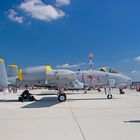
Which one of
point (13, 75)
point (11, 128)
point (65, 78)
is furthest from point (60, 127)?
point (13, 75)

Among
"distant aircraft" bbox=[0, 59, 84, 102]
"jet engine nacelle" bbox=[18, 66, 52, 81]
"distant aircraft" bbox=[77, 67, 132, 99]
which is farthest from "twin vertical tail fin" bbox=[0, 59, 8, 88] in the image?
"distant aircraft" bbox=[77, 67, 132, 99]


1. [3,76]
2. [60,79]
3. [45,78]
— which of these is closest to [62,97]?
[60,79]

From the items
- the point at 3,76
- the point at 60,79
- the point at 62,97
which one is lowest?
the point at 62,97

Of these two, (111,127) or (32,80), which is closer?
(111,127)

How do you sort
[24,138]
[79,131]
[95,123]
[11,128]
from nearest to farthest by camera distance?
1. [24,138]
2. [79,131]
3. [11,128]
4. [95,123]

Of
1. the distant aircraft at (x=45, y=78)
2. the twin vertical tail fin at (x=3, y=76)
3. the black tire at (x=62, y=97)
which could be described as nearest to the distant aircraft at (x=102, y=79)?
the distant aircraft at (x=45, y=78)

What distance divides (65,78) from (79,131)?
12801 millimetres

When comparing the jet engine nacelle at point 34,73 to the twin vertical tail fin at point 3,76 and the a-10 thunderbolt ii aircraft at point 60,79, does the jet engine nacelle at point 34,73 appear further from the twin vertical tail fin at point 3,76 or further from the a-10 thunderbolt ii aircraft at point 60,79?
the twin vertical tail fin at point 3,76

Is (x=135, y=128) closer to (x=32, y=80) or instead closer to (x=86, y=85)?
(x=32, y=80)

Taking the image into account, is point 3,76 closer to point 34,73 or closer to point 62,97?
point 34,73

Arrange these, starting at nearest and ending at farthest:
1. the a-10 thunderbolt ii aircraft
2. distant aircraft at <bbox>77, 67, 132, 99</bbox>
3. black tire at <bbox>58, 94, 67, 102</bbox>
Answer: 1. the a-10 thunderbolt ii aircraft
2. black tire at <bbox>58, 94, 67, 102</bbox>
3. distant aircraft at <bbox>77, 67, 132, 99</bbox>

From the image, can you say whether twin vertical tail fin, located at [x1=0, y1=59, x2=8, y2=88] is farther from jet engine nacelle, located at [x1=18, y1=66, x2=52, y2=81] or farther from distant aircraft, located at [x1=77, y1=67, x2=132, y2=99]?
distant aircraft, located at [x1=77, y1=67, x2=132, y2=99]

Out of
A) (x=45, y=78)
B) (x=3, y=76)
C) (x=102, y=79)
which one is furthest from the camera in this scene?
(x=102, y=79)

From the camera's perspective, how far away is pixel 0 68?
73.2 ft
